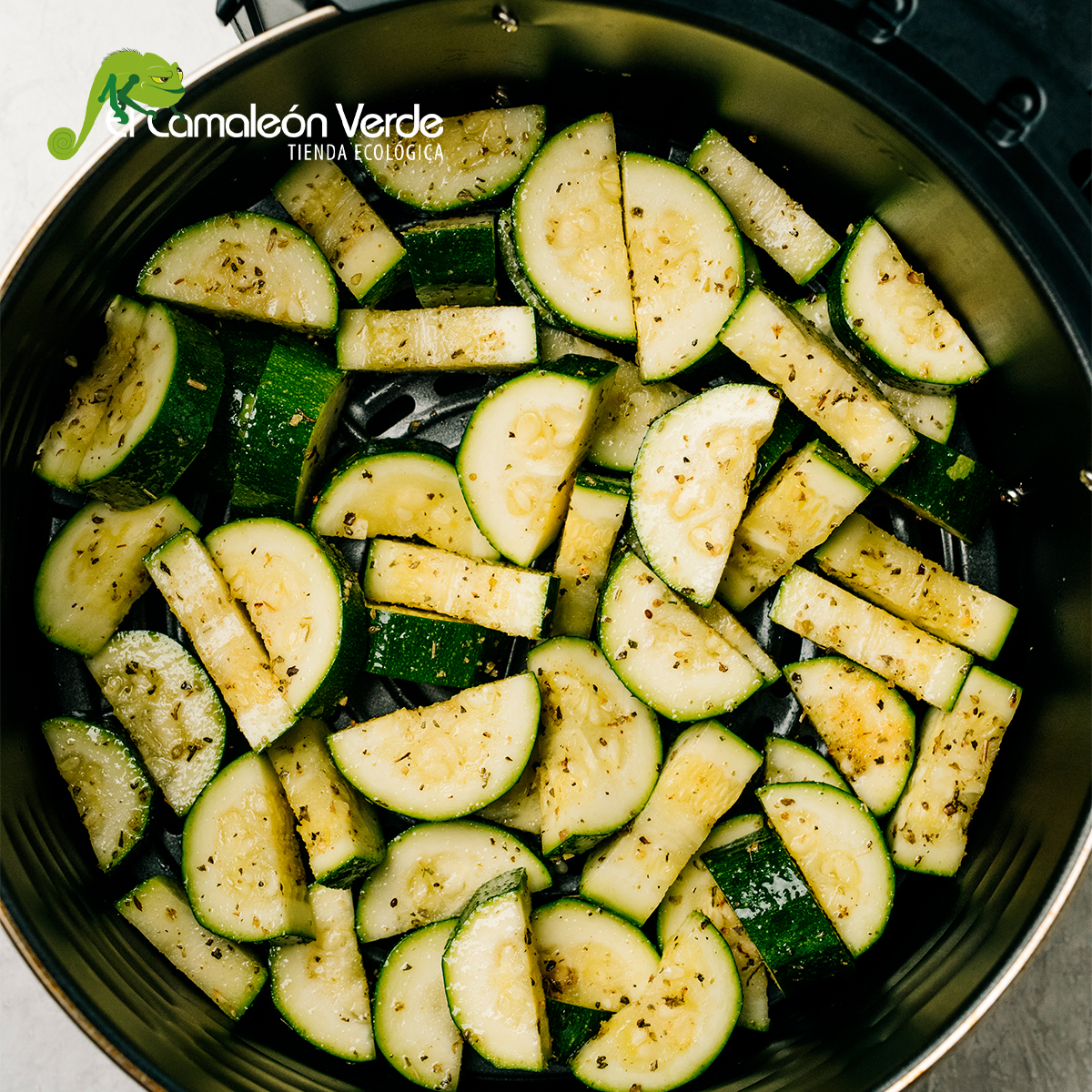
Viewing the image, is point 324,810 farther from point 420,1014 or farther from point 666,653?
point 666,653

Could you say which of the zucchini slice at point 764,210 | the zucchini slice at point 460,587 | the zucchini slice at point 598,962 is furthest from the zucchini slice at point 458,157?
the zucchini slice at point 598,962

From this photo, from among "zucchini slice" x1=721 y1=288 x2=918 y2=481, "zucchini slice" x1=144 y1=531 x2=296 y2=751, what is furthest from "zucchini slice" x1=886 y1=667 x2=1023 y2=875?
"zucchini slice" x1=144 y1=531 x2=296 y2=751

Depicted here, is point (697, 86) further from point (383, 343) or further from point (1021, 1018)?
point (1021, 1018)

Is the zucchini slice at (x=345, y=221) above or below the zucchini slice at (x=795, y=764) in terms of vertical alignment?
above

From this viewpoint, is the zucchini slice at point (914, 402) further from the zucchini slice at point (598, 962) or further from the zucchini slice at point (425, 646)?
the zucchini slice at point (598, 962)

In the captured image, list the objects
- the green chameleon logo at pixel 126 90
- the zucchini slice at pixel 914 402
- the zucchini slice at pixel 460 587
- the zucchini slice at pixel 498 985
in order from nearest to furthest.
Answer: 1. the green chameleon logo at pixel 126 90
2. the zucchini slice at pixel 498 985
3. the zucchini slice at pixel 460 587
4. the zucchini slice at pixel 914 402

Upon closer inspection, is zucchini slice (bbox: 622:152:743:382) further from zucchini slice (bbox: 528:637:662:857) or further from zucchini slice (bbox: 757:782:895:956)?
zucchini slice (bbox: 757:782:895:956)
